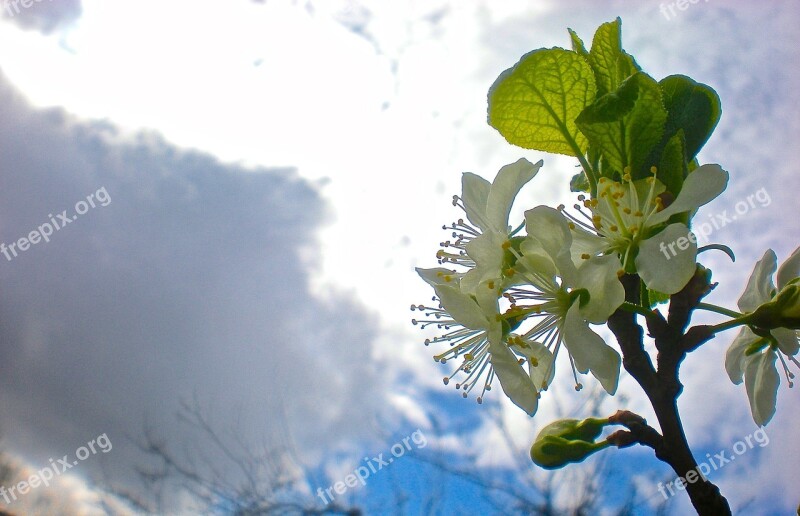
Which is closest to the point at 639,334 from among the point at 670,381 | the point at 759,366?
the point at 670,381

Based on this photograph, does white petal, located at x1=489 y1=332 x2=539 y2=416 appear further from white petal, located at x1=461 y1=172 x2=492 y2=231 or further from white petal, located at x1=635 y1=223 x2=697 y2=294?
white petal, located at x1=461 y1=172 x2=492 y2=231

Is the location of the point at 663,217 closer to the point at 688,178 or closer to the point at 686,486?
the point at 688,178

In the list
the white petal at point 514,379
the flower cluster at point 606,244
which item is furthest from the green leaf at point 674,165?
the white petal at point 514,379

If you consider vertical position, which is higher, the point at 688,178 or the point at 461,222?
the point at 461,222

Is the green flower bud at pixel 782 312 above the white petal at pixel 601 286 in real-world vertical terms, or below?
below

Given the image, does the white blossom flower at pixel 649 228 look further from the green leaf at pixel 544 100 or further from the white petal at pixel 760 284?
the white petal at pixel 760 284

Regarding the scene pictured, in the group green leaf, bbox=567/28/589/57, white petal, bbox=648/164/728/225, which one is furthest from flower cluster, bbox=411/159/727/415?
green leaf, bbox=567/28/589/57
